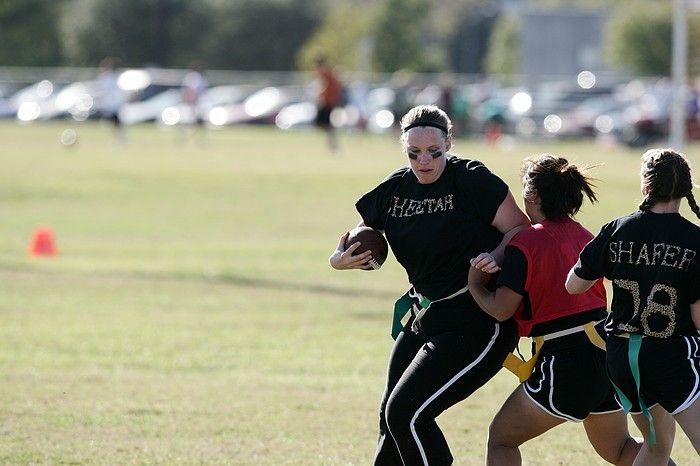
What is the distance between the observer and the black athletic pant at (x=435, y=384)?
6.02 meters

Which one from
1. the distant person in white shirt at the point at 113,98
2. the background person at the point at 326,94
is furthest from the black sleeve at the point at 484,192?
the distant person in white shirt at the point at 113,98

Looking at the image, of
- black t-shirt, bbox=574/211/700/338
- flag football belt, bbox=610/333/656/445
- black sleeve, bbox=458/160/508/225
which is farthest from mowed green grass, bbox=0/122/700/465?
flag football belt, bbox=610/333/656/445

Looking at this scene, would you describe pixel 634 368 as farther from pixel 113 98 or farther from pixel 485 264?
pixel 113 98

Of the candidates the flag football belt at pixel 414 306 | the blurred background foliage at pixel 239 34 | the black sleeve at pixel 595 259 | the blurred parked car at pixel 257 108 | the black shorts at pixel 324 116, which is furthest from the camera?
the blurred background foliage at pixel 239 34

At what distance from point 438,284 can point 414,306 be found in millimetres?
223

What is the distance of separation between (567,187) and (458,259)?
564mm

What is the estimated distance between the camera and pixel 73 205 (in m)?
25.4

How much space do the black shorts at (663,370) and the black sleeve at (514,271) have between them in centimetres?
44

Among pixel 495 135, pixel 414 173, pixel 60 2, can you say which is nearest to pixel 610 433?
pixel 414 173

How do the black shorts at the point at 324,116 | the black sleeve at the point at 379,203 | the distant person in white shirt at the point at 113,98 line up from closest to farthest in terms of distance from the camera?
the black sleeve at the point at 379,203, the black shorts at the point at 324,116, the distant person in white shirt at the point at 113,98

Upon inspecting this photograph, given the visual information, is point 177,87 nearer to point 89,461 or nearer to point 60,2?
point 60,2

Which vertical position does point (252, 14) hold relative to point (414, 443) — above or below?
above

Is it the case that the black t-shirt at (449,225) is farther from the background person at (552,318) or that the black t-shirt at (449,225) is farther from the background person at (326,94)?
the background person at (326,94)

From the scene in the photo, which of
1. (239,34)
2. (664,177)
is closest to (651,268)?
(664,177)
